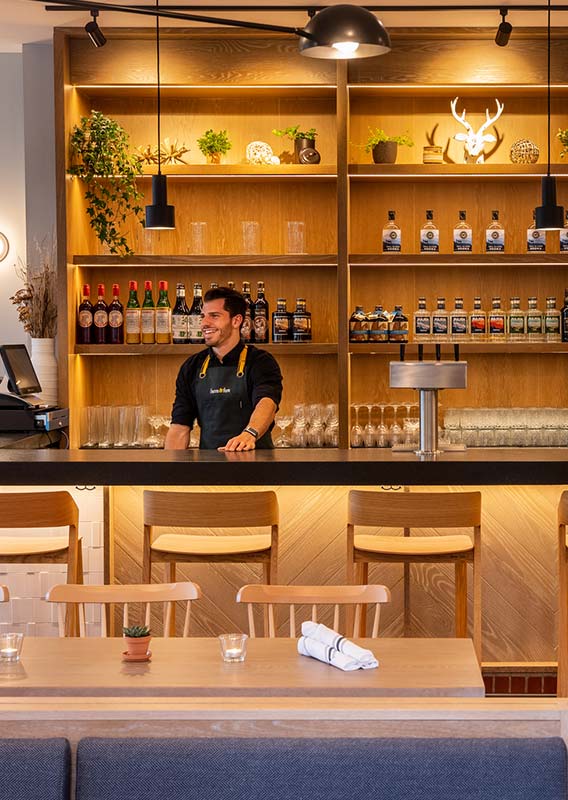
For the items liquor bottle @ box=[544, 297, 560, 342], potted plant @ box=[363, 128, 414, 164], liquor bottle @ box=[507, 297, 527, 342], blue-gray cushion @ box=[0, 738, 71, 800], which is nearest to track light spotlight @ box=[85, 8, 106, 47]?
potted plant @ box=[363, 128, 414, 164]

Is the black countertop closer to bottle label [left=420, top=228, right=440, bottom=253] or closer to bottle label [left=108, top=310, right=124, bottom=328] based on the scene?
bottle label [left=108, top=310, right=124, bottom=328]

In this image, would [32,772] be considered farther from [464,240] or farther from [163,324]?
[464,240]

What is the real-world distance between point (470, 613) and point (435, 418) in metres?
0.84

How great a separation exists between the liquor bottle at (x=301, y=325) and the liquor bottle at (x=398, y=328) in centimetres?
46

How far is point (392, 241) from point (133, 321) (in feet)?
4.89

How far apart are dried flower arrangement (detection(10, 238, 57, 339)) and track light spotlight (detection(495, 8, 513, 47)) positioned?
2605 millimetres

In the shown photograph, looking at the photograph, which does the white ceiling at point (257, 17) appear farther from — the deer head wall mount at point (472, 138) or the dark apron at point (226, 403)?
the dark apron at point (226, 403)

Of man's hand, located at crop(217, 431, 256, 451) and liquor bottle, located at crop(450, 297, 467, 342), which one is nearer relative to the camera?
man's hand, located at crop(217, 431, 256, 451)

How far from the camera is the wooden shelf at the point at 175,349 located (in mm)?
5996

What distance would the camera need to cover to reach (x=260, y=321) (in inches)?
242

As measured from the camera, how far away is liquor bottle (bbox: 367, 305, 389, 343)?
603cm

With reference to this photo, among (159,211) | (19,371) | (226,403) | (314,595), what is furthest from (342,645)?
(19,371)

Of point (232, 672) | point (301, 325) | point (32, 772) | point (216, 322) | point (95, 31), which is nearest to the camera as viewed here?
point (32, 772)

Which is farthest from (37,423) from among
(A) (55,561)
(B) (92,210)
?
(A) (55,561)
